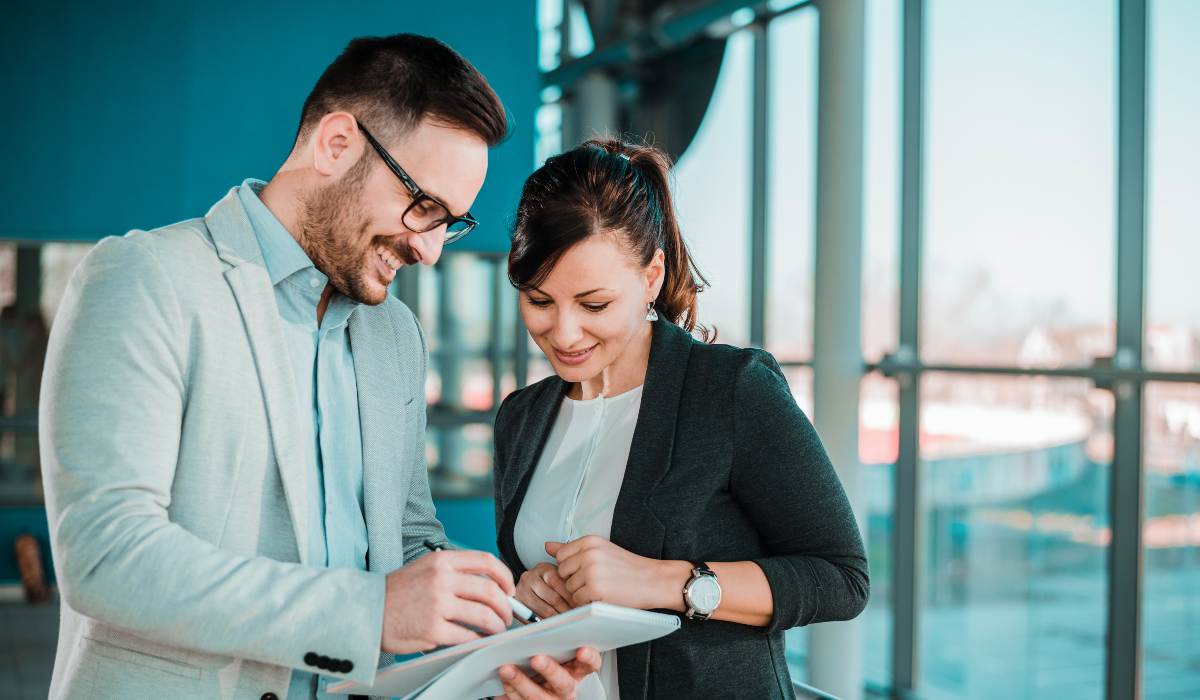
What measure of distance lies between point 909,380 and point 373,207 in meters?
4.42

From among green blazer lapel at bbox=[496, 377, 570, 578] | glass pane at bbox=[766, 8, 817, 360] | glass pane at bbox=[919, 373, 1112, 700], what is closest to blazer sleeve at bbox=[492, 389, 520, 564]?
green blazer lapel at bbox=[496, 377, 570, 578]

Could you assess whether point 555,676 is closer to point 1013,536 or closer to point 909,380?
point 909,380

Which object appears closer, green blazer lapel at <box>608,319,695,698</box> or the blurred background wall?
green blazer lapel at <box>608,319,695,698</box>

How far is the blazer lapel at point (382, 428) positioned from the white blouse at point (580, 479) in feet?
0.93

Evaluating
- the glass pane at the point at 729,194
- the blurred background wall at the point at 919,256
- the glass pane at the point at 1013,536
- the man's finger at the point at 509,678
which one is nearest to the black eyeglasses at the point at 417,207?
the man's finger at the point at 509,678

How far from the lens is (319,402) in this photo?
1471mm

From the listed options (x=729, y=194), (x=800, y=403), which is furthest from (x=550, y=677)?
(x=729, y=194)

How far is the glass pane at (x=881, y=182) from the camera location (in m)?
5.62

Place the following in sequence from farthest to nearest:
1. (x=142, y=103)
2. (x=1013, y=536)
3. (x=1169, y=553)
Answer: (x=1013, y=536)
(x=142, y=103)
(x=1169, y=553)

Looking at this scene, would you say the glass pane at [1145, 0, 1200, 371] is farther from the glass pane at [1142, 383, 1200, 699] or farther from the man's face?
the man's face

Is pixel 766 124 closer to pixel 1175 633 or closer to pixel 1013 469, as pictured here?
pixel 1013 469

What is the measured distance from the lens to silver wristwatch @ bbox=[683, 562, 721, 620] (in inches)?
61.2

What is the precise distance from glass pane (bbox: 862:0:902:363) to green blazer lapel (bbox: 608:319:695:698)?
4.04 metres

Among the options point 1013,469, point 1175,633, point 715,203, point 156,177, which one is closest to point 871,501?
point 1013,469
